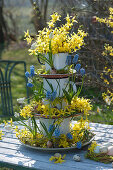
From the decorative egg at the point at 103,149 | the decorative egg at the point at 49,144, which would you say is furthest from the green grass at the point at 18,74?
the decorative egg at the point at 103,149

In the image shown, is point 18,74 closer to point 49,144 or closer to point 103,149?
point 49,144

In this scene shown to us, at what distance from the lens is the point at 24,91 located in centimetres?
698

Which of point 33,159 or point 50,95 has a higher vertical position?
point 50,95

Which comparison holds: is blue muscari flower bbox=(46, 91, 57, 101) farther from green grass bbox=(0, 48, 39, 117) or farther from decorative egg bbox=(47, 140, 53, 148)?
green grass bbox=(0, 48, 39, 117)

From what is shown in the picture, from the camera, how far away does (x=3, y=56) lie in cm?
1180

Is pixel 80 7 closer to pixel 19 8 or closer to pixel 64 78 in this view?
pixel 64 78

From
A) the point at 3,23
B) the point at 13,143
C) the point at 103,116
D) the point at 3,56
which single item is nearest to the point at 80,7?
the point at 103,116

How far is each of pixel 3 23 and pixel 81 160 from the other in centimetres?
1197

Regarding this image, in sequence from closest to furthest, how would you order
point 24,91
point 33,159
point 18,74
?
point 33,159 < point 24,91 < point 18,74

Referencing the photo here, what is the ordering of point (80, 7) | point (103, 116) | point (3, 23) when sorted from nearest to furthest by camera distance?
point (80, 7) < point (103, 116) < point (3, 23)

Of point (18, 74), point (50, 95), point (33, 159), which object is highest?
point (50, 95)

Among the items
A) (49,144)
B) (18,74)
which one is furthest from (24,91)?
(49,144)

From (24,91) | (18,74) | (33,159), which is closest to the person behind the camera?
(33,159)

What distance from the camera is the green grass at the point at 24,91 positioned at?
4105 millimetres
